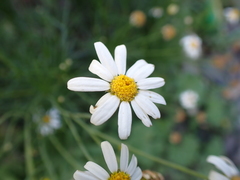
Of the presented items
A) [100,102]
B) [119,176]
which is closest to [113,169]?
[119,176]

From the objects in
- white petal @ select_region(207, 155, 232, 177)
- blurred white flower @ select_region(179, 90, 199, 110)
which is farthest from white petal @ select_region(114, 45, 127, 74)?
blurred white flower @ select_region(179, 90, 199, 110)

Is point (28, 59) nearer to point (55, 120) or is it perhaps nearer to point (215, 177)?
point (55, 120)

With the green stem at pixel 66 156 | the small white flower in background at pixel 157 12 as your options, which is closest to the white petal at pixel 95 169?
the green stem at pixel 66 156

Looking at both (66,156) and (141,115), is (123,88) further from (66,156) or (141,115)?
(66,156)

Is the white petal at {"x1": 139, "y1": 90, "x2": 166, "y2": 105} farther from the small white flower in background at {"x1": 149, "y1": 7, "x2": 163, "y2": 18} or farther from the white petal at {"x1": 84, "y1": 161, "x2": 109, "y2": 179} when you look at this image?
the small white flower in background at {"x1": 149, "y1": 7, "x2": 163, "y2": 18}

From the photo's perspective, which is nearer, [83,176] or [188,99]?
[83,176]
